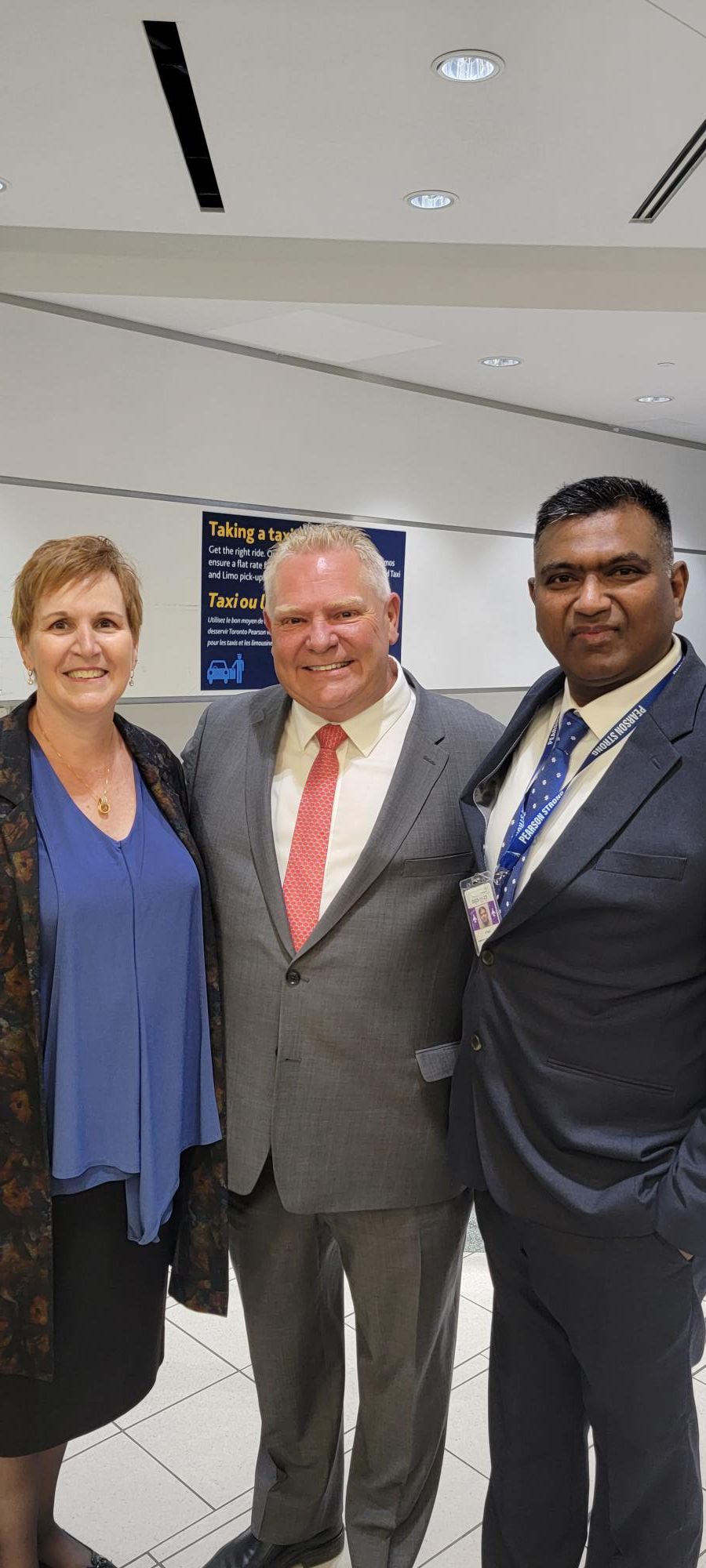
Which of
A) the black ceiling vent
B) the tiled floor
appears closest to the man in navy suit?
the tiled floor

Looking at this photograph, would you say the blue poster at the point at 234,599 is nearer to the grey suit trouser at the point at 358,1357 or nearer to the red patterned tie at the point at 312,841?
the red patterned tie at the point at 312,841

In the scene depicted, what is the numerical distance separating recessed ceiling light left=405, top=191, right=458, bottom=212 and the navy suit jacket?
220 cm

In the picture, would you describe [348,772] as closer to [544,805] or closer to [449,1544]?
[544,805]

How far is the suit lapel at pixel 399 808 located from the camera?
1.85 metres

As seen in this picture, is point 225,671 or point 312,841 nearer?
point 312,841

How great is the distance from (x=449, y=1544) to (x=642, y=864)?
61.5 inches

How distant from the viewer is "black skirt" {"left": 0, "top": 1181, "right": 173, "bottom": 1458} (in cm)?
176

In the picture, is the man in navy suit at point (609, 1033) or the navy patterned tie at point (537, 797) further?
the navy patterned tie at point (537, 797)

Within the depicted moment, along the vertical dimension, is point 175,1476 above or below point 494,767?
below

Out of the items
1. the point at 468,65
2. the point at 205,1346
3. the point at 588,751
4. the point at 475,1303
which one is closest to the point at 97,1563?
the point at 205,1346

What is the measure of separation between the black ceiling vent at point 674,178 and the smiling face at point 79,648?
214 centimetres

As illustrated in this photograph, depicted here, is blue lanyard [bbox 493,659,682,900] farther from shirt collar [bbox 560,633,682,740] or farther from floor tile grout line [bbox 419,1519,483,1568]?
floor tile grout line [bbox 419,1519,483,1568]

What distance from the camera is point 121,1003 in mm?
1711

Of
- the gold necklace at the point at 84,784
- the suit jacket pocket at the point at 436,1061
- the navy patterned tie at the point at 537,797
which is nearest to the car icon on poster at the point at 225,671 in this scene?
the gold necklace at the point at 84,784
